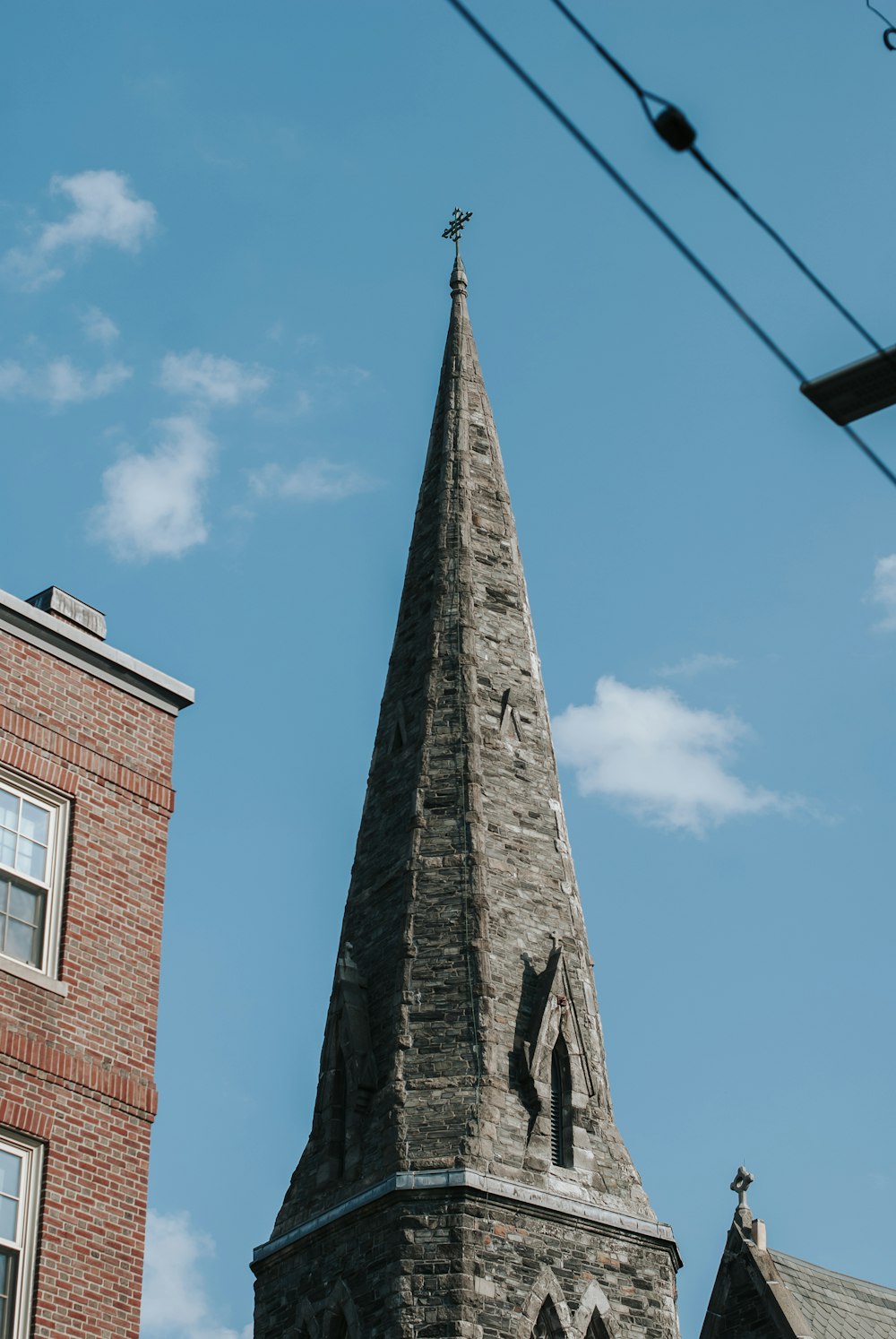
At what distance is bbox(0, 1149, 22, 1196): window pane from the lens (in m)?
15.4

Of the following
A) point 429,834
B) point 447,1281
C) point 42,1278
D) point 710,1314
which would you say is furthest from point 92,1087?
point 710,1314

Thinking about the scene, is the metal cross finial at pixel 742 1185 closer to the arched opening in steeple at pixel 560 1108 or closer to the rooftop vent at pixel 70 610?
the arched opening in steeple at pixel 560 1108

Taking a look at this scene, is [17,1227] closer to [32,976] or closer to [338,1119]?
[32,976]

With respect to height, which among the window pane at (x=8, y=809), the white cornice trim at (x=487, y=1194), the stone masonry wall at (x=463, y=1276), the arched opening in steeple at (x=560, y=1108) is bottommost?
the window pane at (x=8, y=809)

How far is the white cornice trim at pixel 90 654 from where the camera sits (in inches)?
677

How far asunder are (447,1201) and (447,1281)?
3.22ft

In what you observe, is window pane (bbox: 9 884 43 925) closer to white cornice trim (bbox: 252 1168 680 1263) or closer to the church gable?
white cornice trim (bbox: 252 1168 680 1263)

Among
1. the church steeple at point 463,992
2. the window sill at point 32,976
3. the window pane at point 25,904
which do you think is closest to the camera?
the window sill at point 32,976

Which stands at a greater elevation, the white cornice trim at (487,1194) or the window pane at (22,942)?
the white cornice trim at (487,1194)

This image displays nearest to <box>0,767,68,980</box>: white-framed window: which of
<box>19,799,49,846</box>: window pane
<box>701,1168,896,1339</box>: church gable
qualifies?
<box>19,799,49,846</box>: window pane

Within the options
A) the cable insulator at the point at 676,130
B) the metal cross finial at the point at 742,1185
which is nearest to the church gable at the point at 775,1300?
the metal cross finial at the point at 742,1185

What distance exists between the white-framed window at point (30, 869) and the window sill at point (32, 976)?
0.06 metres

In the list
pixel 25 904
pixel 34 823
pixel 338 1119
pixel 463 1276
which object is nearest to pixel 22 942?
pixel 25 904

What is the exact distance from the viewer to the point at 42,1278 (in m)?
15.1
